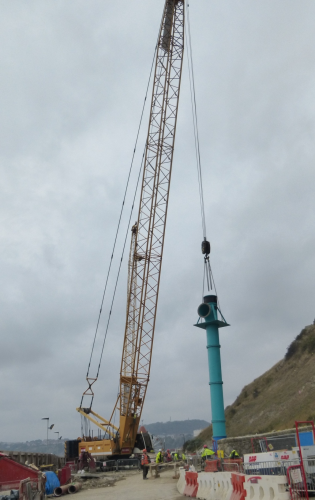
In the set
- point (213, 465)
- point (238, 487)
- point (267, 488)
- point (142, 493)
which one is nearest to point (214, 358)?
point (213, 465)

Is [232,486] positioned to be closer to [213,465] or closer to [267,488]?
[267,488]

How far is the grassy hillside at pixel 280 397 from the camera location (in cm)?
4775

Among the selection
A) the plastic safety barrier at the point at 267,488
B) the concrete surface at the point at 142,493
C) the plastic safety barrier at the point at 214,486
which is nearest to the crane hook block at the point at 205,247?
the concrete surface at the point at 142,493


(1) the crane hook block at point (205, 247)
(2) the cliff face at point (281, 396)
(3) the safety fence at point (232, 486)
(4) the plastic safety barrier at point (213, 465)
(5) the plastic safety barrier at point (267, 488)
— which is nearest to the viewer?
(5) the plastic safety barrier at point (267, 488)

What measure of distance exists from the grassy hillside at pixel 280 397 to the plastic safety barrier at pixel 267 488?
30.6 metres

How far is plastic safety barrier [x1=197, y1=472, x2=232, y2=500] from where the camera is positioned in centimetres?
1371

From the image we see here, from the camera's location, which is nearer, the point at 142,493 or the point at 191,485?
the point at 191,485

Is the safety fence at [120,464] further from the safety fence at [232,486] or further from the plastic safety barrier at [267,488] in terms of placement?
the plastic safety barrier at [267,488]

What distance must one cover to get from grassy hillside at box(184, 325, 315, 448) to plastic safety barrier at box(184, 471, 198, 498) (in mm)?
26424

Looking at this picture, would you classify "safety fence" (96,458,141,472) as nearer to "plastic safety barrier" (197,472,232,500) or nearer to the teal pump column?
the teal pump column

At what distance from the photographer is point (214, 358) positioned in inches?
1222

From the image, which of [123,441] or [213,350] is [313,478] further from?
[123,441]

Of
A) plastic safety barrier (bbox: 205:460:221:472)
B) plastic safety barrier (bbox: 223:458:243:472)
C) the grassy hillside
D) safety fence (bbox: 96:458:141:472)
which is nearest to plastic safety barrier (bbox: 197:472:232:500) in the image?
plastic safety barrier (bbox: 223:458:243:472)

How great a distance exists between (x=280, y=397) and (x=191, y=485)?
139ft
